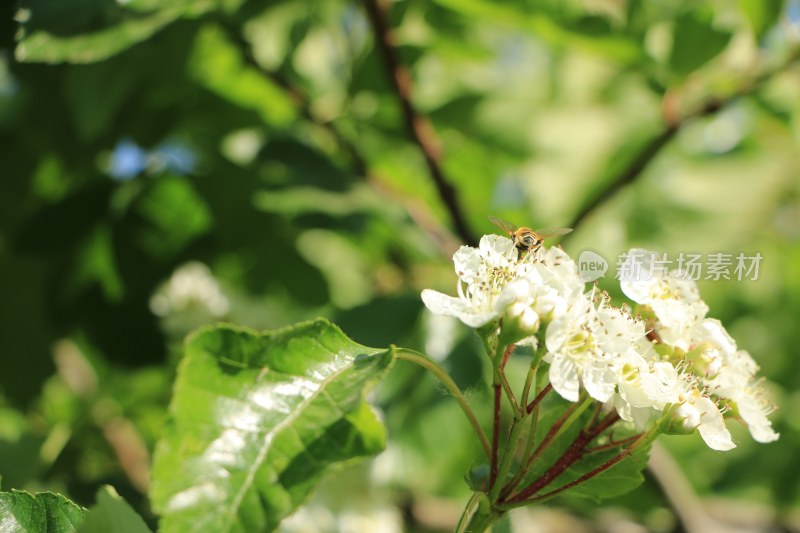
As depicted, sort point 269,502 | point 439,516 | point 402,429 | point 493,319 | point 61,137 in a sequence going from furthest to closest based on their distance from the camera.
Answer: point 439,516
point 61,137
point 402,429
point 493,319
point 269,502

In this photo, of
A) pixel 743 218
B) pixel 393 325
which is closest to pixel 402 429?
pixel 393 325

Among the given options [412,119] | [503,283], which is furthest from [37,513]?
[412,119]

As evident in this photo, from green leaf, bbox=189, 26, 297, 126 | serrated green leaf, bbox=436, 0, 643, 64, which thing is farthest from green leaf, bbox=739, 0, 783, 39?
green leaf, bbox=189, 26, 297, 126

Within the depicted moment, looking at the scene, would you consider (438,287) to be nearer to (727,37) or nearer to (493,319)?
(727,37)

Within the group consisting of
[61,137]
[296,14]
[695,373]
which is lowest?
[695,373]

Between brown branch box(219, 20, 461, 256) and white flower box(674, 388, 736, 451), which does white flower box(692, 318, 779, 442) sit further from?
brown branch box(219, 20, 461, 256)
